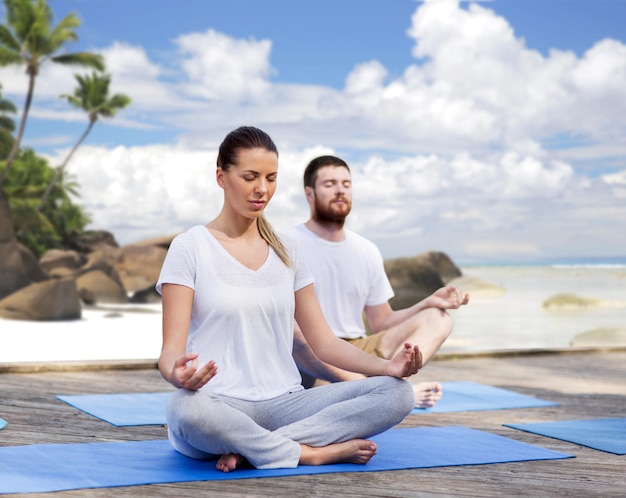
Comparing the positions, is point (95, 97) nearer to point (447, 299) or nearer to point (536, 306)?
point (447, 299)

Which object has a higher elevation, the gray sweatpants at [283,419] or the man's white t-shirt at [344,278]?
the man's white t-shirt at [344,278]

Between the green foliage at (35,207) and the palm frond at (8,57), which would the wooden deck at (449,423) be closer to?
the green foliage at (35,207)

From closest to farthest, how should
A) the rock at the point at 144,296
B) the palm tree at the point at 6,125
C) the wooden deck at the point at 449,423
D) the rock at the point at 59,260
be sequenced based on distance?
the wooden deck at the point at 449,423
the rock at the point at 144,296
the rock at the point at 59,260
the palm tree at the point at 6,125

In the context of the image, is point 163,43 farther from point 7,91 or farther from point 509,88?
point 509,88

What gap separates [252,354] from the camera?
255cm

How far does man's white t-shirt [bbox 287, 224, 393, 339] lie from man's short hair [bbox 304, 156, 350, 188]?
0.18 metres

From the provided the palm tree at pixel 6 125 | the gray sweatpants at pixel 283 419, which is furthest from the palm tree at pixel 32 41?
the gray sweatpants at pixel 283 419

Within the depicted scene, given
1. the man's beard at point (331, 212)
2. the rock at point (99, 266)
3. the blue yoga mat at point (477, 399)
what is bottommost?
the blue yoga mat at point (477, 399)

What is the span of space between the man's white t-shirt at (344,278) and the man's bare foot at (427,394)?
0.38 meters

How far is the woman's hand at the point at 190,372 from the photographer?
2241 mm

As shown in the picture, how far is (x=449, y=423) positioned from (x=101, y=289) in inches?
A: 309

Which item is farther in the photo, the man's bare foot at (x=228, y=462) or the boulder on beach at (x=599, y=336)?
the boulder on beach at (x=599, y=336)

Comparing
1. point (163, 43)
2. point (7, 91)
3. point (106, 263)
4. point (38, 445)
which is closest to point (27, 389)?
point (38, 445)

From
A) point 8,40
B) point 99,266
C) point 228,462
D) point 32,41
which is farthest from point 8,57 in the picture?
point 228,462
